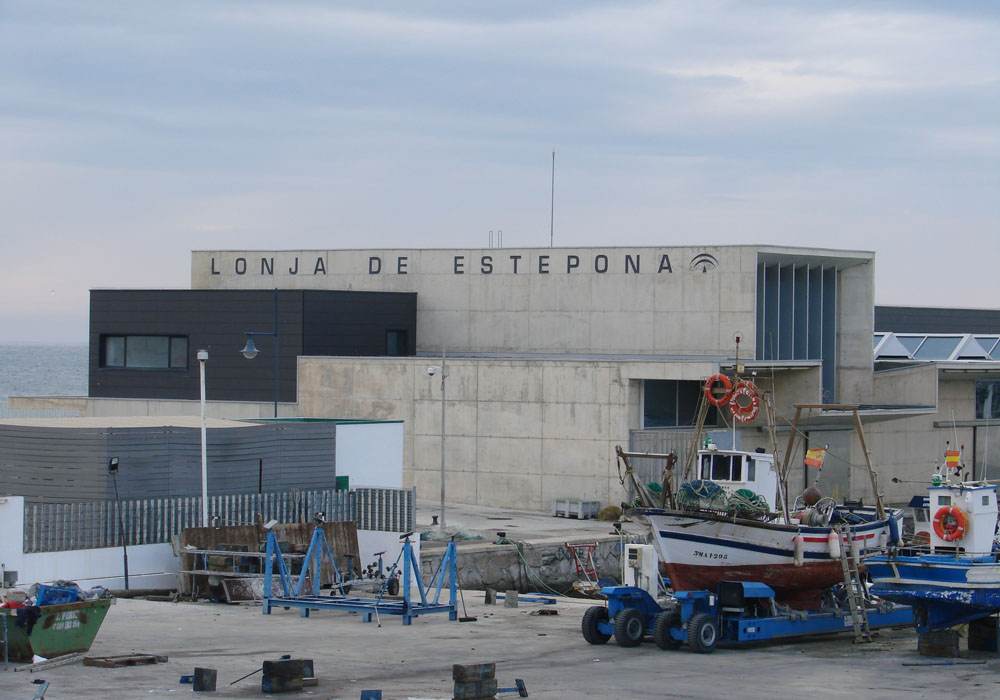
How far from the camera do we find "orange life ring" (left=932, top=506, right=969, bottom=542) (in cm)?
2608

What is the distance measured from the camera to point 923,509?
97.9ft

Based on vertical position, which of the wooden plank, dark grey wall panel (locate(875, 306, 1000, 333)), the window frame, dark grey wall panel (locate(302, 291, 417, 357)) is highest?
dark grey wall panel (locate(875, 306, 1000, 333))

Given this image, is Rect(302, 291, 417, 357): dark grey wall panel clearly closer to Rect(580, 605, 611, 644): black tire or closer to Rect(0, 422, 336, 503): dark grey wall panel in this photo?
Rect(0, 422, 336, 503): dark grey wall panel

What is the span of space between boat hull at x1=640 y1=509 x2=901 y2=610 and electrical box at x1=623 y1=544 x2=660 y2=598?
0.62 m

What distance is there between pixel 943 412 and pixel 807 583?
105 feet

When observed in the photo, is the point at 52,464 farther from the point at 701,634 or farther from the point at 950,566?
the point at 950,566

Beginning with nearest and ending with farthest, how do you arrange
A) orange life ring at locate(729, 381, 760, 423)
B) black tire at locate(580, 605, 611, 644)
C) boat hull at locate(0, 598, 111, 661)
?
boat hull at locate(0, 598, 111, 661)
black tire at locate(580, 605, 611, 644)
orange life ring at locate(729, 381, 760, 423)

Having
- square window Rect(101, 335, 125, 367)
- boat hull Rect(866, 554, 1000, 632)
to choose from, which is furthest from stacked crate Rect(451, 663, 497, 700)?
square window Rect(101, 335, 125, 367)

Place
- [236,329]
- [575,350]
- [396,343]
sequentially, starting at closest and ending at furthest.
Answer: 1. [236,329]
2. [575,350]
3. [396,343]

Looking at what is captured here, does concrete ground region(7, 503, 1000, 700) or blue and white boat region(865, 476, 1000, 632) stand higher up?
blue and white boat region(865, 476, 1000, 632)

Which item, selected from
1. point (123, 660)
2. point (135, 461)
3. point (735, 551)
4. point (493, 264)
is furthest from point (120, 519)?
point (493, 264)

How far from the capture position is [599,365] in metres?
45.3

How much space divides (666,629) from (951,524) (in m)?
6.31

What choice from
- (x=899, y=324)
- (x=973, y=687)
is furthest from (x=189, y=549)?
(x=899, y=324)
